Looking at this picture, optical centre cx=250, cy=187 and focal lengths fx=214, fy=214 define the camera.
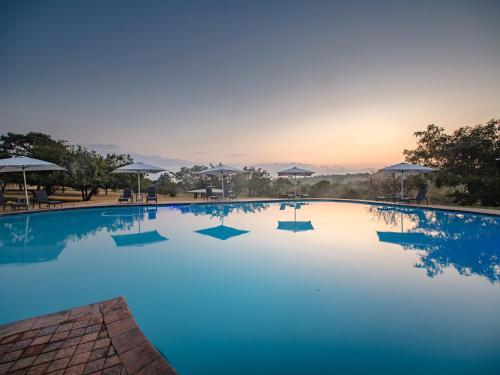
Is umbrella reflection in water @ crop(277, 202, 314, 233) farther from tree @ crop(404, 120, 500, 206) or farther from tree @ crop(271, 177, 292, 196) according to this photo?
tree @ crop(271, 177, 292, 196)

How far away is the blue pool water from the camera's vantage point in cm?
212

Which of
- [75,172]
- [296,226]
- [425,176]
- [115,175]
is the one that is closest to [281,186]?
[425,176]

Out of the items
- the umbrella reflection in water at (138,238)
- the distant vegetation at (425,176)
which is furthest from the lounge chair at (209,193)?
the umbrella reflection in water at (138,238)

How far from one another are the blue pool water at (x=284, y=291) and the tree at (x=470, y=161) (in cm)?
589

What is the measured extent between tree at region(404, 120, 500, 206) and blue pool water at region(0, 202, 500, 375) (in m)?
5.89

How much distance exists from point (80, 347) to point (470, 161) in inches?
699

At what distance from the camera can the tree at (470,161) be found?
11266mm

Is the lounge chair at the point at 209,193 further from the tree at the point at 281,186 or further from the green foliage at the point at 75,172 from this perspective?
the tree at the point at 281,186

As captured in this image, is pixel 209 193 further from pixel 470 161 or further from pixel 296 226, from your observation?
pixel 470 161

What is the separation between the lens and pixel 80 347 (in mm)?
1754

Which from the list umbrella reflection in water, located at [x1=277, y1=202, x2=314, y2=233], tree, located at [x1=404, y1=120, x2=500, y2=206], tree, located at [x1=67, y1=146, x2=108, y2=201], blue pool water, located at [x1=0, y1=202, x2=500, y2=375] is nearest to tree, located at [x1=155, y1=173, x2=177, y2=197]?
tree, located at [x1=67, y1=146, x2=108, y2=201]

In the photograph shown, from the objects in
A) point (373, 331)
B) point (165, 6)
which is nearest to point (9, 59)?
point (165, 6)

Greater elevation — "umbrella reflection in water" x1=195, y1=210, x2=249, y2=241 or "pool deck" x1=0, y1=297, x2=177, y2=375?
"pool deck" x1=0, y1=297, x2=177, y2=375

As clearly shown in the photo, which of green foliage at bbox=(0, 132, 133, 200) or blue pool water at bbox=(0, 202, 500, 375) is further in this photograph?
green foliage at bbox=(0, 132, 133, 200)
